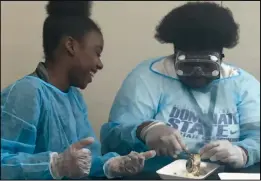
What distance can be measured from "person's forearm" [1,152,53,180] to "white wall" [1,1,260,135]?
0.16 metres

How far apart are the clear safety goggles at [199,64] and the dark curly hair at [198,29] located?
0.06 feet

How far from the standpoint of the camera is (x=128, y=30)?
1.14 m

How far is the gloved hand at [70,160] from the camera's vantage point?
1027 mm

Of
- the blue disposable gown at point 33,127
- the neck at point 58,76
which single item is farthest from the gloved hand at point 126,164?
the neck at point 58,76

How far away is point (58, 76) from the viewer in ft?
3.56

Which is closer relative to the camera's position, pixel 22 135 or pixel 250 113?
pixel 22 135

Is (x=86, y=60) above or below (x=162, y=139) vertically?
above

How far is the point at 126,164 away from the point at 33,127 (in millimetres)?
238

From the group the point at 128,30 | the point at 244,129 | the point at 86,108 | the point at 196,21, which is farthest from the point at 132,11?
the point at 244,129

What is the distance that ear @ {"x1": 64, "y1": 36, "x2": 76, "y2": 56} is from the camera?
1.09 m

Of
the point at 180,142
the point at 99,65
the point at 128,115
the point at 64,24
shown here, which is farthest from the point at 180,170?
the point at 64,24

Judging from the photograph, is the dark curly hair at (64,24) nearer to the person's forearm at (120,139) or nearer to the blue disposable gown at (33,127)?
the blue disposable gown at (33,127)

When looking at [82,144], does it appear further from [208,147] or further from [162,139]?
[208,147]

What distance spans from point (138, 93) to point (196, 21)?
0.23 m
